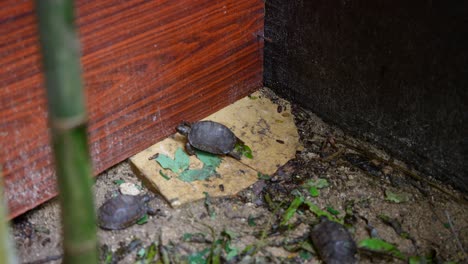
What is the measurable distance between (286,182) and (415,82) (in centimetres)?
70

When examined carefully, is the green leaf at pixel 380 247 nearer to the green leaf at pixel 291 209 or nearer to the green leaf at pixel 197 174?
the green leaf at pixel 291 209

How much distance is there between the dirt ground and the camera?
7.81ft

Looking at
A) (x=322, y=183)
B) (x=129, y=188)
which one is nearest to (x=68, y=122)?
(x=129, y=188)

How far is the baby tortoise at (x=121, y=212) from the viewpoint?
8.09 ft

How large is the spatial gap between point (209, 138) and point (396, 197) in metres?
0.86

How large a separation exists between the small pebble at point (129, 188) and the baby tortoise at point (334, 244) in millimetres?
807

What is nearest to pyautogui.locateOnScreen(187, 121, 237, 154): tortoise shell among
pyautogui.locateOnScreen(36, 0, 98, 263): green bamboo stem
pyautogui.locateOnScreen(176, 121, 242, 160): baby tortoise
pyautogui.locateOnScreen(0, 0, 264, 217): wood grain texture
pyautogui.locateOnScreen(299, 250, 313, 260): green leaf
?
pyautogui.locateOnScreen(176, 121, 242, 160): baby tortoise

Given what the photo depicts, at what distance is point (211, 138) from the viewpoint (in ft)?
9.17

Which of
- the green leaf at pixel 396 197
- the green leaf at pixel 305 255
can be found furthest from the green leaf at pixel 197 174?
the green leaf at pixel 396 197

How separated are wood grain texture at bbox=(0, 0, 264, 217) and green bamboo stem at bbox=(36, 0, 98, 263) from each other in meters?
0.89

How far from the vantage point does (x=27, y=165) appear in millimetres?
2379

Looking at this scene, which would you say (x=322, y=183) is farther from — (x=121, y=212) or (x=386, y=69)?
(x=121, y=212)

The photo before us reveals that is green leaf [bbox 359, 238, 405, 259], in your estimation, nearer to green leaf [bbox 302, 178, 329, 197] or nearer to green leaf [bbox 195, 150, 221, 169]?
green leaf [bbox 302, 178, 329, 197]

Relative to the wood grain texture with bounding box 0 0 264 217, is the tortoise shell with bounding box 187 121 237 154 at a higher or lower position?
lower
